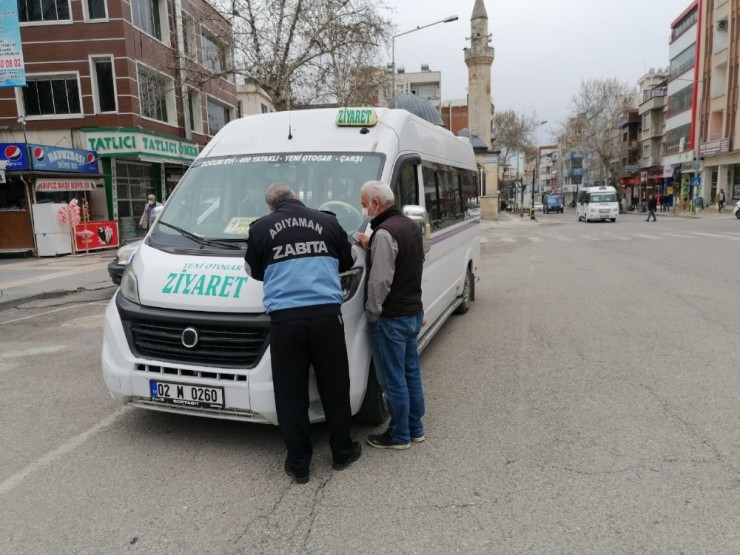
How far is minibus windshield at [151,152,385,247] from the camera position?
14.6 ft

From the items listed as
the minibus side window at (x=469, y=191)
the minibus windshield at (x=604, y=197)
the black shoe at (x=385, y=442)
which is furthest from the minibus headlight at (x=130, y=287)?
the minibus windshield at (x=604, y=197)

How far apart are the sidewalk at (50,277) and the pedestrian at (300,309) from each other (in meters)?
8.91

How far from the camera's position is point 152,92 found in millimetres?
23266

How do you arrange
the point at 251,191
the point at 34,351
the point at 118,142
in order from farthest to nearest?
the point at 118,142 < the point at 34,351 < the point at 251,191

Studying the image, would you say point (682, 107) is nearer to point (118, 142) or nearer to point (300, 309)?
point (118, 142)

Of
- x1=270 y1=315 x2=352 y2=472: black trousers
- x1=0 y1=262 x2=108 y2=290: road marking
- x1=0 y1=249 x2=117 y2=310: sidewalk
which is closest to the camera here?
x1=270 y1=315 x2=352 y2=472: black trousers

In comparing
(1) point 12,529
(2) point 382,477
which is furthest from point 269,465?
(1) point 12,529

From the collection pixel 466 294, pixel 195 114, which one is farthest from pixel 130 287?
pixel 195 114

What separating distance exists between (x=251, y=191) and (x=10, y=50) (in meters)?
11.9

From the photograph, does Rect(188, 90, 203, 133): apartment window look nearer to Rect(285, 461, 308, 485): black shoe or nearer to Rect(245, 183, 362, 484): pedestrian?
Rect(245, 183, 362, 484): pedestrian

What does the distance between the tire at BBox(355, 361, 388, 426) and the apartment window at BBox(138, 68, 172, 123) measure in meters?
22.1

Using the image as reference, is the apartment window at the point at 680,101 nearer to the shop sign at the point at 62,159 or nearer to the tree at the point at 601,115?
the tree at the point at 601,115

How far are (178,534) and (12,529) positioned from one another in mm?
958

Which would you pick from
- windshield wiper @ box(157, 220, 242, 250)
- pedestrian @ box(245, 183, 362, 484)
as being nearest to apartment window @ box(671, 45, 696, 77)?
windshield wiper @ box(157, 220, 242, 250)
